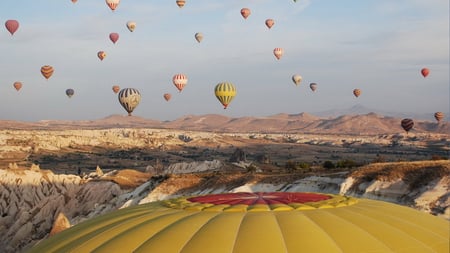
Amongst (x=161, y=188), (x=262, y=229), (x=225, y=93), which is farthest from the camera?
(x=225, y=93)

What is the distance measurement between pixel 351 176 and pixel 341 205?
3710 cm

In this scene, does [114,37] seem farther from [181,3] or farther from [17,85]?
[17,85]

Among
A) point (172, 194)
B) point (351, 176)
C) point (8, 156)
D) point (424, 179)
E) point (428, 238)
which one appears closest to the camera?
point (428, 238)

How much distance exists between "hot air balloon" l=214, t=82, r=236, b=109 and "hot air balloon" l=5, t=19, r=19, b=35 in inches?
1640

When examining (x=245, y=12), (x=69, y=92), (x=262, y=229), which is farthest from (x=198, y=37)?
(x=262, y=229)

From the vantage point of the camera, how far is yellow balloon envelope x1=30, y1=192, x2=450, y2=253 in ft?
30.9

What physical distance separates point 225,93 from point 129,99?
17.1m

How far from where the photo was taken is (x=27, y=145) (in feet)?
569

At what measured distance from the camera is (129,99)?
83.1 m

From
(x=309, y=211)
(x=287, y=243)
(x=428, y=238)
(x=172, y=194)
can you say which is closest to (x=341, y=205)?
(x=309, y=211)

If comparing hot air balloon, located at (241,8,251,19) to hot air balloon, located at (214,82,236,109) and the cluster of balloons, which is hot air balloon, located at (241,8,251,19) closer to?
the cluster of balloons

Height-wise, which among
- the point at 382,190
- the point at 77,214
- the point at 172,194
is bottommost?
the point at 77,214

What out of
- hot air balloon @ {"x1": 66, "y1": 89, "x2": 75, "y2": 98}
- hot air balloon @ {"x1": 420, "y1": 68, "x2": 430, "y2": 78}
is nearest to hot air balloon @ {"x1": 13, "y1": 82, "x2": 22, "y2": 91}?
hot air balloon @ {"x1": 66, "y1": 89, "x2": 75, "y2": 98}

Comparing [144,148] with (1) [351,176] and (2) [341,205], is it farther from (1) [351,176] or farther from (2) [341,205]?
(2) [341,205]
